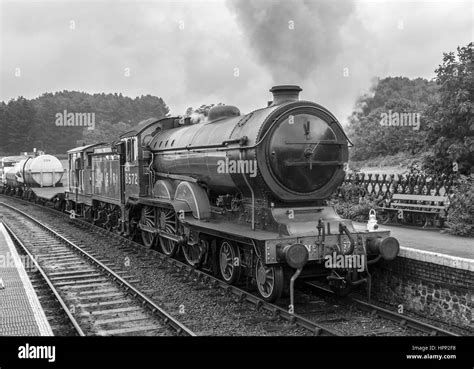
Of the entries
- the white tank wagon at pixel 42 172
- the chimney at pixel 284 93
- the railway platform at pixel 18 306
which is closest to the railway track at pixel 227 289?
the railway platform at pixel 18 306

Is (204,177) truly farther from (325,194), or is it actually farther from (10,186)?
(10,186)

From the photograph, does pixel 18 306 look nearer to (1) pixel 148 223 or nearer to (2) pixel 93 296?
(2) pixel 93 296

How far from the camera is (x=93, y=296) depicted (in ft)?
31.9

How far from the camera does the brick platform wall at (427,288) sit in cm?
784

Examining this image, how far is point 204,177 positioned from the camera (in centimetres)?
1080

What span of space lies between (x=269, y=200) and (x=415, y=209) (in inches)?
298

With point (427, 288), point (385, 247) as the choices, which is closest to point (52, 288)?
point (385, 247)

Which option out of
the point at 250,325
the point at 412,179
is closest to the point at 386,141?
the point at 412,179

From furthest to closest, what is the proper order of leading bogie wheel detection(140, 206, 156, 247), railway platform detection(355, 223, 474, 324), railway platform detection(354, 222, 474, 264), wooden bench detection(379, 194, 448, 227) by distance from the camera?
1. wooden bench detection(379, 194, 448, 227)
2. leading bogie wheel detection(140, 206, 156, 247)
3. railway platform detection(354, 222, 474, 264)
4. railway platform detection(355, 223, 474, 324)

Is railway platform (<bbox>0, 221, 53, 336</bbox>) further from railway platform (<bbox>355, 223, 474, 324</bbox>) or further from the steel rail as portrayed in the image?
railway platform (<bbox>355, 223, 474, 324</bbox>)

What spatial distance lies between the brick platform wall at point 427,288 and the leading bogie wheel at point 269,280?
2.14 m

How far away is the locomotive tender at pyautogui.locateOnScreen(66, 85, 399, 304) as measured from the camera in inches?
330

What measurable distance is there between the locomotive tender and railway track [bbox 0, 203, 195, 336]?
1.69 metres

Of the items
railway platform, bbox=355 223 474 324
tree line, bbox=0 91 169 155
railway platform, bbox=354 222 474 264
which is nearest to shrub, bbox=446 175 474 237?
railway platform, bbox=354 222 474 264
